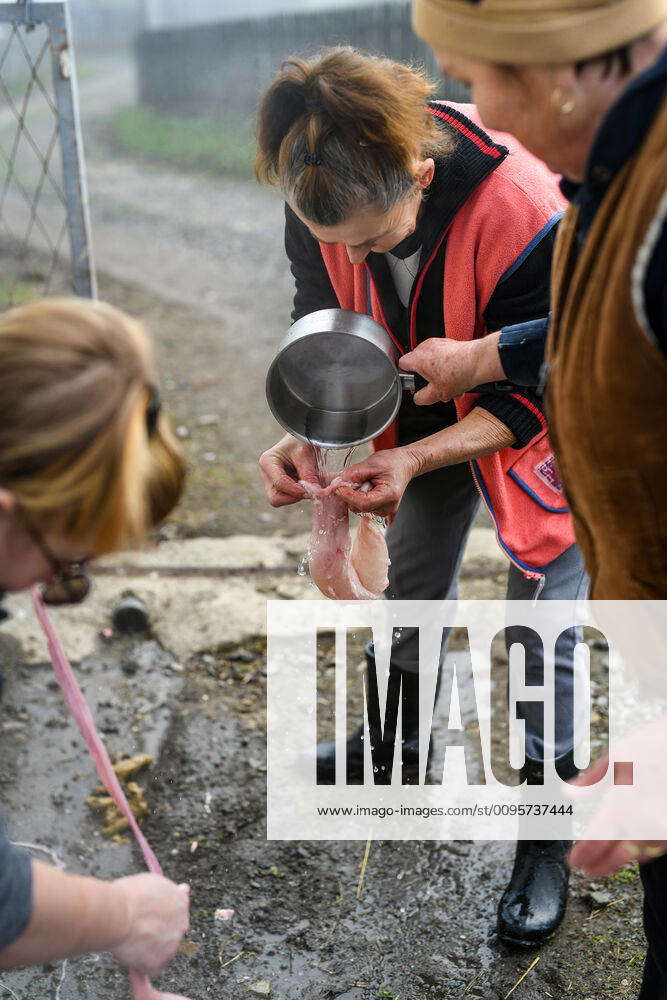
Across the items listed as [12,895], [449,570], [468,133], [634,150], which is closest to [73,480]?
[12,895]

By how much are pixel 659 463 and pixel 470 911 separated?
5.34 ft

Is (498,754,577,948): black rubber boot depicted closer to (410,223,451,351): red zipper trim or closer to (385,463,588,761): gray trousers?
(385,463,588,761): gray trousers

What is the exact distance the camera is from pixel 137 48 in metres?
14.9

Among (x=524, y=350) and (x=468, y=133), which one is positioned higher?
(x=468, y=133)

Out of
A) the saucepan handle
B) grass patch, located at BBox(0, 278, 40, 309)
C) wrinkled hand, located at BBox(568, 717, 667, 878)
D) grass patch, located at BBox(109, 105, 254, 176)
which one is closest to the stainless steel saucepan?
the saucepan handle

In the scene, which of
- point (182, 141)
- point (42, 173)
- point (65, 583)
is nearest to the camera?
point (65, 583)

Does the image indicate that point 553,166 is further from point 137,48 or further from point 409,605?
point 137,48

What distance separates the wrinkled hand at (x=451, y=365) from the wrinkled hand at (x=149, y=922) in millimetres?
1136

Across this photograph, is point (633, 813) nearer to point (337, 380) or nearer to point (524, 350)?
point (524, 350)

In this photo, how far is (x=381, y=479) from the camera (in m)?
2.12

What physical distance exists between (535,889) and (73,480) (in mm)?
1741

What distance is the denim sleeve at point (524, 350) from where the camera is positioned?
1.85m

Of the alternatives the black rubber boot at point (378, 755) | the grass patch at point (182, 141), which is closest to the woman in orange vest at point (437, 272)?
the black rubber boot at point (378, 755)

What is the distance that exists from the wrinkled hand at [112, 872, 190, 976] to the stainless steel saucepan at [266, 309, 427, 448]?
1078 mm
